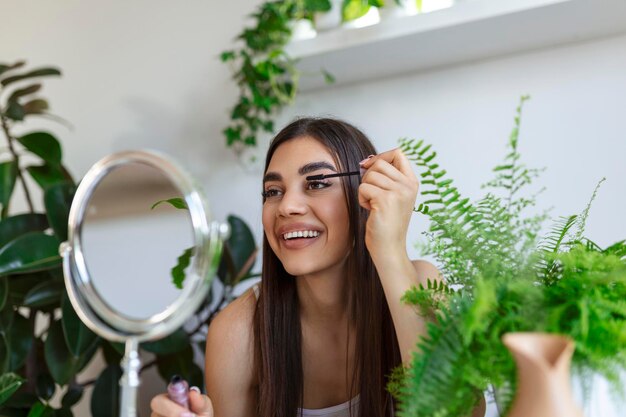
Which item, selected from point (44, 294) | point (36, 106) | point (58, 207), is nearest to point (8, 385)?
point (44, 294)

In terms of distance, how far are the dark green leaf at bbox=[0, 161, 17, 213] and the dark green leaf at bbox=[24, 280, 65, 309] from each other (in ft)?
0.75

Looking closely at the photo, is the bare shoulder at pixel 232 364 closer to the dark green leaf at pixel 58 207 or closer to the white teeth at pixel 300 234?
the white teeth at pixel 300 234

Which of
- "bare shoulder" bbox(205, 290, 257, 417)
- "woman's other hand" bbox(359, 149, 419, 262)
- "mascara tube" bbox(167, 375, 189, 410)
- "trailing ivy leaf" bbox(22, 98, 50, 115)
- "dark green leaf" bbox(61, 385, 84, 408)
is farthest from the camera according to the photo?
"trailing ivy leaf" bbox(22, 98, 50, 115)

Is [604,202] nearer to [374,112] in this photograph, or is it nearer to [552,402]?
[374,112]

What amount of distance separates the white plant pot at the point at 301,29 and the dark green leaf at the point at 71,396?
981 mm

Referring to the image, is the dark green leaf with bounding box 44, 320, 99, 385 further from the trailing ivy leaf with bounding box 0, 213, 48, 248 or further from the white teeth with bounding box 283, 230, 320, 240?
the white teeth with bounding box 283, 230, 320, 240

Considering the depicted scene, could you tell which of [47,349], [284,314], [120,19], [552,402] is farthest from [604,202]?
[120,19]

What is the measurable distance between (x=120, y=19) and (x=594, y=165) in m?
1.41

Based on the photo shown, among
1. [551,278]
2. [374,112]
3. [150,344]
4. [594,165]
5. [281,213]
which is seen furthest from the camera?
[374,112]

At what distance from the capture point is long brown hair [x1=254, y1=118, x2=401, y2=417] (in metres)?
1.09

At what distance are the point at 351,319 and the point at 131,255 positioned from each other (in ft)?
1.92

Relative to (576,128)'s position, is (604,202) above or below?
below

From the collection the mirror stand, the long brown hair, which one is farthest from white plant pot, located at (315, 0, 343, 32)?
the mirror stand

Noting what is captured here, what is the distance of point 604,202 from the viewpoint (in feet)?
4.32
